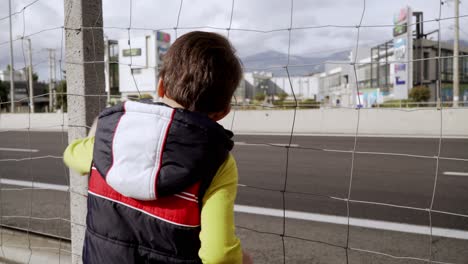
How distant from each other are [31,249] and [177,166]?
2.51 meters

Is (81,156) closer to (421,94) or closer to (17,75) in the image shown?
(421,94)

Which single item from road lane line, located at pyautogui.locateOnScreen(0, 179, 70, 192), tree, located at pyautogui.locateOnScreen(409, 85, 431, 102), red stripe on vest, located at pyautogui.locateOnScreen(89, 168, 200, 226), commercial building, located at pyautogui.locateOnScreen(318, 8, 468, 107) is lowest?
road lane line, located at pyautogui.locateOnScreen(0, 179, 70, 192)

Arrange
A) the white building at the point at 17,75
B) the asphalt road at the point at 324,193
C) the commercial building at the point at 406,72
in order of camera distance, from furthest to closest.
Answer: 1. the commercial building at the point at 406,72
2. the white building at the point at 17,75
3. the asphalt road at the point at 324,193

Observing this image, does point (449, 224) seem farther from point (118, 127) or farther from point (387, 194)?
point (118, 127)

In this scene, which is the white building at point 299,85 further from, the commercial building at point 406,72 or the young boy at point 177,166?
the commercial building at point 406,72

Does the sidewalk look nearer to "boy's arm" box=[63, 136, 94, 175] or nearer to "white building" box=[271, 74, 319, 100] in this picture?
"boy's arm" box=[63, 136, 94, 175]

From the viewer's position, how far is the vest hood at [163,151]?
1.06 meters

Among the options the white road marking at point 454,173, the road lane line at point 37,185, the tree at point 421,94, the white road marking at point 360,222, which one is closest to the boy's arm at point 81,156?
the white road marking at point 360,222

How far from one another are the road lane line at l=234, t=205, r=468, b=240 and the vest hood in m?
3.38

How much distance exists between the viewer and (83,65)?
2088 millimetres

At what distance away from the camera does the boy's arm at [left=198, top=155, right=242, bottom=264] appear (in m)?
1.04

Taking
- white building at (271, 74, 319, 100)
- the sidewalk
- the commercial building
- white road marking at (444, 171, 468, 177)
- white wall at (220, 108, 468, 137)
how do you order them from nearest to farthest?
1. the sidewalk
2. white building at (271, 74, 319, 100)
3. white road marking at (444, 171, 468, 177)
4. white wall at (220, 108, 468, 137)
5. the commercial building

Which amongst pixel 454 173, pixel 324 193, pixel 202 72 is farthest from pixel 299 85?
pixel 202 72

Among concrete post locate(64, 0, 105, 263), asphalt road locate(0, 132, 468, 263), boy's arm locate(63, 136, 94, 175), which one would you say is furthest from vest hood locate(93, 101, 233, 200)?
asphalt road locate(0, 132, 468, 263)
